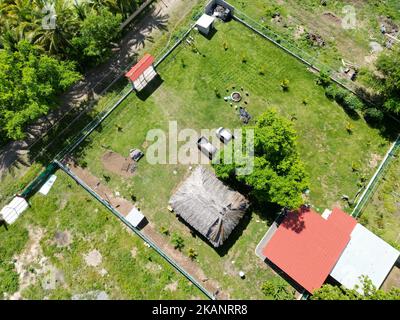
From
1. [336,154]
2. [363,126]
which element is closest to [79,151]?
[336,154]

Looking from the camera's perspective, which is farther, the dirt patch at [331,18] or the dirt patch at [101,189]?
the dirt patch at [331,18]

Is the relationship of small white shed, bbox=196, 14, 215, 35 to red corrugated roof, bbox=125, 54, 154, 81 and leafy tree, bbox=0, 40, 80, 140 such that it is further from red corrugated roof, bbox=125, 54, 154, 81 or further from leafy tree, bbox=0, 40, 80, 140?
leafy tree, bbox=0, 40, 80, 140

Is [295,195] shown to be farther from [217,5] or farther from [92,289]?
[217,5]

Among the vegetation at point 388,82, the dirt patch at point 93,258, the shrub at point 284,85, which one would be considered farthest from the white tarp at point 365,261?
the dirt patch at point 93,258

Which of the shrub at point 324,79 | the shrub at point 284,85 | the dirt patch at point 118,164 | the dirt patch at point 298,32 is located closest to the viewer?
the dirt patch at point 118,164

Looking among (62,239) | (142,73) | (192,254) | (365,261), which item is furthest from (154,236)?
(365,261)

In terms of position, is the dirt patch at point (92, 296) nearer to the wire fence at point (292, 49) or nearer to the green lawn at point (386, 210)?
the green lawn at point (386, 210)

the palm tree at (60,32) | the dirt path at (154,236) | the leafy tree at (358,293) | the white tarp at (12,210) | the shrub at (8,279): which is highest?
the palm tree at (60,32)
